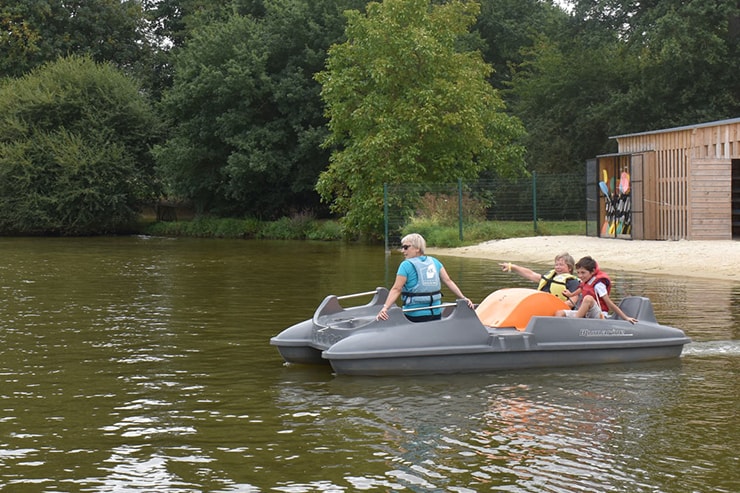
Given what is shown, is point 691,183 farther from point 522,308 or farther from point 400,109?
point 522,308

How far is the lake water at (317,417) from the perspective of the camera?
256 inches

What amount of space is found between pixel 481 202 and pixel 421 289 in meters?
22.7

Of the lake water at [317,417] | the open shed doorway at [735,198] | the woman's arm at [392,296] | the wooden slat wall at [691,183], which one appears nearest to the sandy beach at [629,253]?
the wooden slat wall at [691,183]

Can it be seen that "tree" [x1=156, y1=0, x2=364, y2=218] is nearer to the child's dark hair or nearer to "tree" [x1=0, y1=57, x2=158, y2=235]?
"tree" [x1=0, y1=57, x2=158, y2=235]

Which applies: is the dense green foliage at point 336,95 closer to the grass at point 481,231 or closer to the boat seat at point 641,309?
the grass at point 481,231

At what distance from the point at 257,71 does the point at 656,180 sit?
2270 centimetres

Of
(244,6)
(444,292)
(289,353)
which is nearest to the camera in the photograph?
(289,353)

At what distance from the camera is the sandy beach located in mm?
21172

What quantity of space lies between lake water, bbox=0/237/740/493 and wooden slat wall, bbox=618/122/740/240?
1163 centimetres

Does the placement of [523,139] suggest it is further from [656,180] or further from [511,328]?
[511,328]

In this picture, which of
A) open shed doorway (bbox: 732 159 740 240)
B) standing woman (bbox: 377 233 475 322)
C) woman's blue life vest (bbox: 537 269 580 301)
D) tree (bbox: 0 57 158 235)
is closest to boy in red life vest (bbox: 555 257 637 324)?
woman's blue life vest (bbox: 537 269 580 301)

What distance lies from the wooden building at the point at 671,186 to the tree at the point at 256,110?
17135mm

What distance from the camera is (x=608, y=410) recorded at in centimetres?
834

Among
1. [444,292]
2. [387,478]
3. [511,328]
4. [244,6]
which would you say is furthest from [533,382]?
[244,6]
